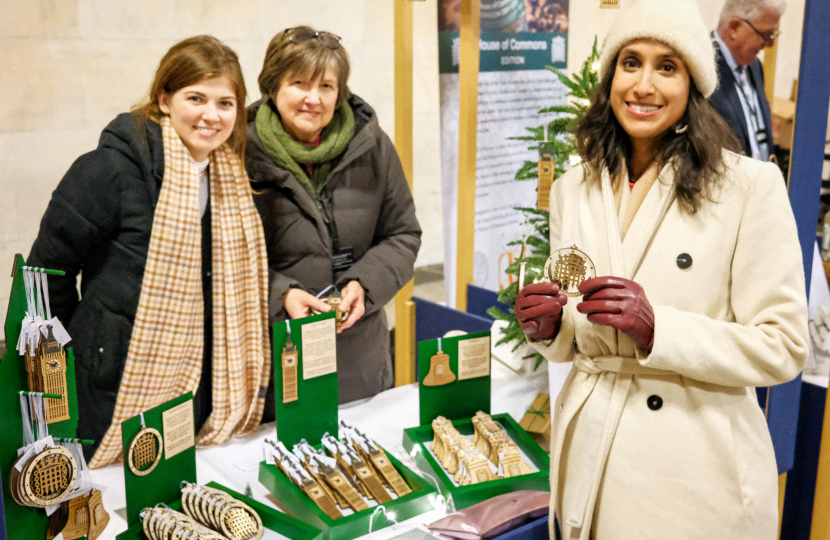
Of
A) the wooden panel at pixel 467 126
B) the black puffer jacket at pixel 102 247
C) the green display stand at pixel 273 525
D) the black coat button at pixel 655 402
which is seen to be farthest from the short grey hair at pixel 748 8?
the green display stand at pixel 273 525

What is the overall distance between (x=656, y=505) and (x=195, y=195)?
152 centimetres

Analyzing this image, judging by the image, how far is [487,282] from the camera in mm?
3799

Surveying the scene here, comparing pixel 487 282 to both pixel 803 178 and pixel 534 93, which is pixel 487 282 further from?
pixel 803 178

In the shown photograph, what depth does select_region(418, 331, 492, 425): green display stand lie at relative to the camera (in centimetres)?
237

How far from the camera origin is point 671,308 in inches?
59.6

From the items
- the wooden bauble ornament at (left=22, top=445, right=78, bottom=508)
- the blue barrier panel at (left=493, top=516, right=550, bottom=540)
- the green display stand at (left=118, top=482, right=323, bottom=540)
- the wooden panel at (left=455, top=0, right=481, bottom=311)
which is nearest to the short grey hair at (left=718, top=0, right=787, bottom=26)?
the wooden panel at (left=455, top=0, right=481, bottom=311)

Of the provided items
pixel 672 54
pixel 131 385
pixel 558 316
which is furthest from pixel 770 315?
pixel 131 385

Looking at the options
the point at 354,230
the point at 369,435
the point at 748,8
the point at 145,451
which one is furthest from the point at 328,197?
the point at 748,8

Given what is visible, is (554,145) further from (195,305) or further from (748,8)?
(195,305)

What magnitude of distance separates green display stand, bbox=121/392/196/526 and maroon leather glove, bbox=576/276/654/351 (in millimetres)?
1089

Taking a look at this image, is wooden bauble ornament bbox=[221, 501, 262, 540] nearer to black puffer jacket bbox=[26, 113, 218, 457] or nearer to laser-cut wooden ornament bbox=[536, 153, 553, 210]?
black puffer jacket bbox=[26, 113, 218, 457]

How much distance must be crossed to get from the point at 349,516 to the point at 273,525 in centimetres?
19

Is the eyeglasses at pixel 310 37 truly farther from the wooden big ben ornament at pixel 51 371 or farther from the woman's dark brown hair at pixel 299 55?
the wooden big ben ornament at pixel 51 371

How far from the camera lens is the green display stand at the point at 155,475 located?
1.78 meters
